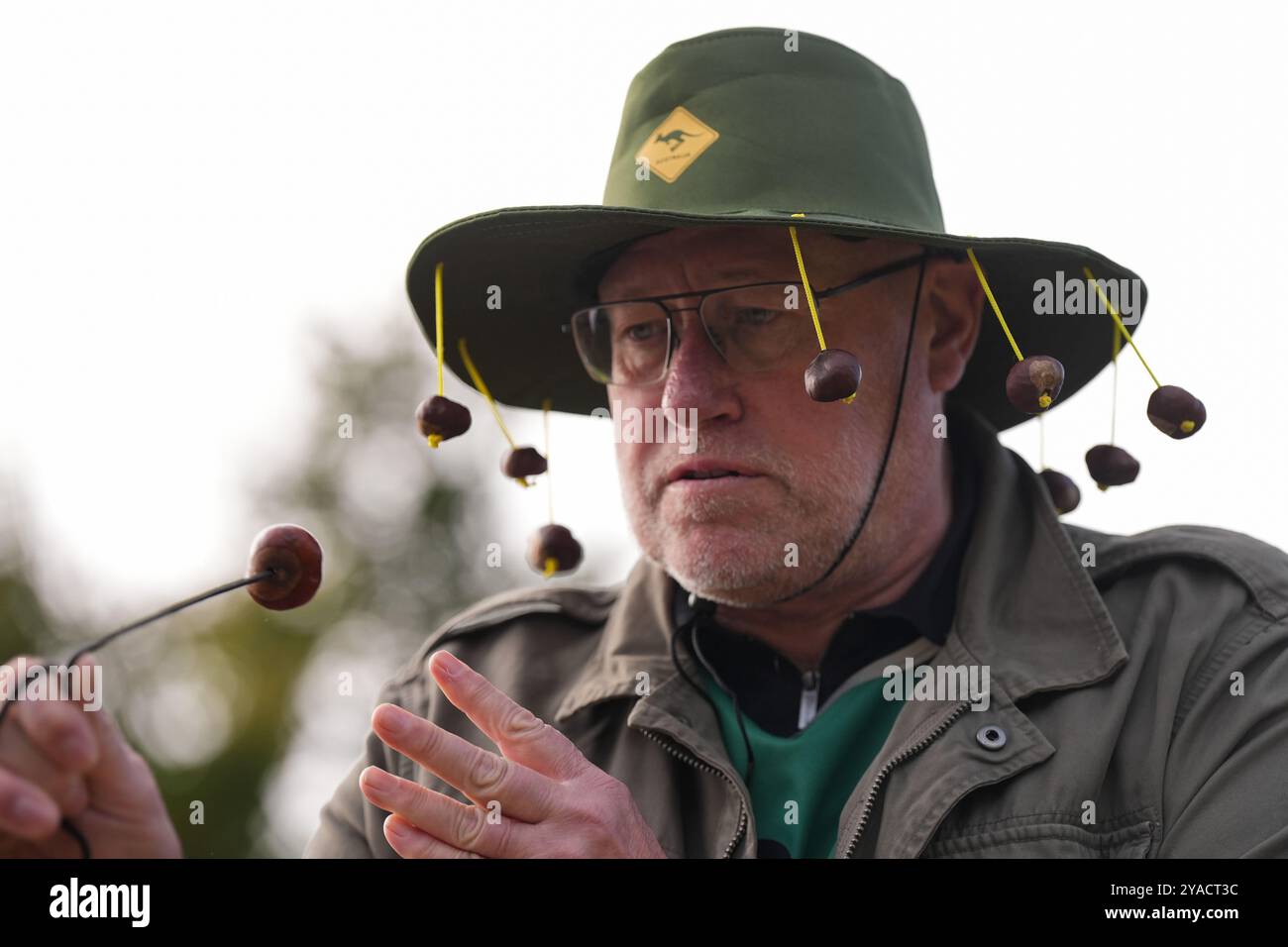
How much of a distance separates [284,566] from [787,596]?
1461 mm

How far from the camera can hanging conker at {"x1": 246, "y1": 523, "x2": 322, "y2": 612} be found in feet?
7.11

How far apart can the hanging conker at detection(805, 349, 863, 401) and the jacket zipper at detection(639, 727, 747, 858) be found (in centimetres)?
92

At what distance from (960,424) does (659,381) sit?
3.13ft

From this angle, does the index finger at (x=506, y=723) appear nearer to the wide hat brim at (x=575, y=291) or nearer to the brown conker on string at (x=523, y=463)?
the wide hat brim at (x=575, y=291)

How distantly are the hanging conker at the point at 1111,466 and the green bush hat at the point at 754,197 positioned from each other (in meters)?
0.21

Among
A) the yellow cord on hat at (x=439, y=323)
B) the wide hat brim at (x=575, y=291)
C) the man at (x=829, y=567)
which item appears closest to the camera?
the man at (x=829, y=567)

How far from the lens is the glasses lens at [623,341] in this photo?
338 centimetres

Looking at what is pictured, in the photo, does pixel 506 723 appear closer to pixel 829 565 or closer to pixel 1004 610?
pixel 829 565

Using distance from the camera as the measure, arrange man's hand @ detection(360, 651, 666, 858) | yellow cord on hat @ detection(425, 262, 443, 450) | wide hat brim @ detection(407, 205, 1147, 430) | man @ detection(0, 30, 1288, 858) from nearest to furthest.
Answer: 1. man's hand @ detection(360, 651, 666, 858)
2. man @ detection(0, 30, 1288, 858)
3. wide hat brim @ detection(407, 205, 1147, 430)
4. yellow cord on hat @ detection(425, 262, 443, 450)

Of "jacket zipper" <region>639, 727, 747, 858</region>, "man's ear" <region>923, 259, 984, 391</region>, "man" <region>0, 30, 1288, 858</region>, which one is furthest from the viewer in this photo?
"man's ear" <region>923, 259, 984, 391</region>

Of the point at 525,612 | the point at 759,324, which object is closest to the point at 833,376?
the point at 759,324

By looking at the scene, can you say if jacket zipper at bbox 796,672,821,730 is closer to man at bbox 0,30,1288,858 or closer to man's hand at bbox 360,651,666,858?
man at bbox 0,30,1288,858

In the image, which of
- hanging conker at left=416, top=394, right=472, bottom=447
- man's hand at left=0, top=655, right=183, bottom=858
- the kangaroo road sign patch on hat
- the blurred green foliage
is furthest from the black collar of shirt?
the blurred green foliage

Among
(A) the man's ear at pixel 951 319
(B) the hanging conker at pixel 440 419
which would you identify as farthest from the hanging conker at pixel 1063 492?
(B) the hanging conker at pixel 440 419
